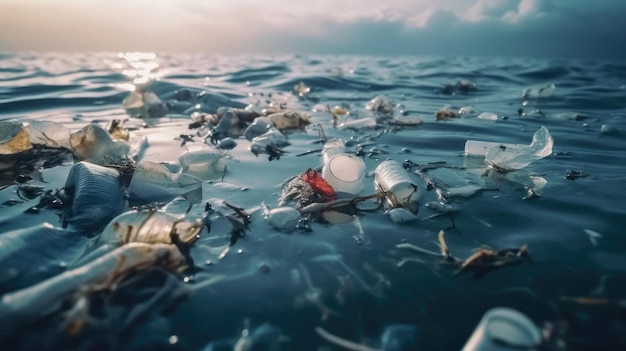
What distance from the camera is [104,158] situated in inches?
112

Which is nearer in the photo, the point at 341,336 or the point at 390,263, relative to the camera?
the point at 341,336

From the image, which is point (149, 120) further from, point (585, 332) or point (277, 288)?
point (585, 332)

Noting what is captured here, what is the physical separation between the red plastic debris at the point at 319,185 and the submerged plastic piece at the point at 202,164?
2.45ft

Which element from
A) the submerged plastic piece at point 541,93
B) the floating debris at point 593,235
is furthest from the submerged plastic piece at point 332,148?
the submerged plastic piece at point 541,93

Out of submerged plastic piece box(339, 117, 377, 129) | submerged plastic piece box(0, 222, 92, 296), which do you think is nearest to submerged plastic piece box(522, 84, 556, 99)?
submerged plastic piece box(339, 117, 377, 129)

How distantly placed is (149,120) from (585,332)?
479cm

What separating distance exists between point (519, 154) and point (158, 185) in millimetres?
2343

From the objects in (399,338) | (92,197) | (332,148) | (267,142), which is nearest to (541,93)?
(332,148)

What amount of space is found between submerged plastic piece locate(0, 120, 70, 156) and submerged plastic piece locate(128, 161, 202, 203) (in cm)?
131

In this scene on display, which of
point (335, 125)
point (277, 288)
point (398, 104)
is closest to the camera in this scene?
point (277, 288)

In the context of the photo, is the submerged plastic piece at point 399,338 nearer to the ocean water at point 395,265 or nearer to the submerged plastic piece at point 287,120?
the ocean water at point 395,265

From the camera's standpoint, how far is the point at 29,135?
3.07 meters

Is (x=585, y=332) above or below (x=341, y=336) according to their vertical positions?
above

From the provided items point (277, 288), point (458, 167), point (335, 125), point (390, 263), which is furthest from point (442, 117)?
point (277, 288)
